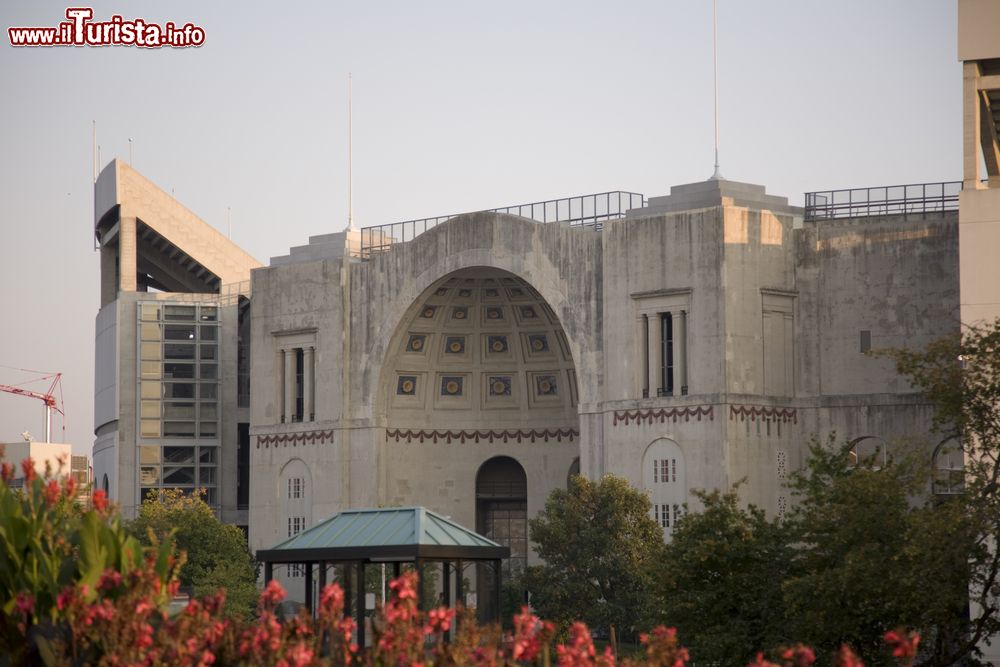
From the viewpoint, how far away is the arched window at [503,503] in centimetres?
9194

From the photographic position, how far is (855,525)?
43.7 meters

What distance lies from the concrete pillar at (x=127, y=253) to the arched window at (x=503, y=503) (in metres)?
26.6

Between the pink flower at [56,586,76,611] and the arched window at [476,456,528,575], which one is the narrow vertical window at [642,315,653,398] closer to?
the arched window at [476,456,528,575]

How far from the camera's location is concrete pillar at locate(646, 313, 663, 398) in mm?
76312

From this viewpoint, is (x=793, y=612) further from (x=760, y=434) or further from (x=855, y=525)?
(x=760, y=434)

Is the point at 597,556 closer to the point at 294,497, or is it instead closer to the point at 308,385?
the point at 294,497

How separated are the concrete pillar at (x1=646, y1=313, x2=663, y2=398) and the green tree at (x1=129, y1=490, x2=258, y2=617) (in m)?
21.2

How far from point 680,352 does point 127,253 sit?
4258 centimetres

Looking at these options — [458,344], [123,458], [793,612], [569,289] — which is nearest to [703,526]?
[793,612]

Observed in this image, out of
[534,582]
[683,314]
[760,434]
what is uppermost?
[683,314]

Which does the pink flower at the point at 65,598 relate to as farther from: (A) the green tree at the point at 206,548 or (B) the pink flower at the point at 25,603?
(A) the green tree at the point at 206,548

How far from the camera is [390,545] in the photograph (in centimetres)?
4266

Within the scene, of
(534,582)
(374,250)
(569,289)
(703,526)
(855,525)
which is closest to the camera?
(855,525)

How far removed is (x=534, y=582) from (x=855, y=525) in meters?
30.5
